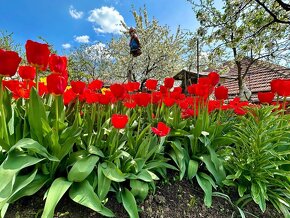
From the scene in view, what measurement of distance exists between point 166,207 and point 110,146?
437 millimetres

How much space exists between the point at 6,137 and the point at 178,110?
1.06 m

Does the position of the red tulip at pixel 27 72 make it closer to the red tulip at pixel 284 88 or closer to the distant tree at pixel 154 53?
the red tulip at pixel 284 88

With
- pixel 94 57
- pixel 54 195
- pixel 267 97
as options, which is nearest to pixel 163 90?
pixel 267 97

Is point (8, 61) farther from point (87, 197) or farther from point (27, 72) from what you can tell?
point (87, 197)

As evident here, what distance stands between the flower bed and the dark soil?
58 mm

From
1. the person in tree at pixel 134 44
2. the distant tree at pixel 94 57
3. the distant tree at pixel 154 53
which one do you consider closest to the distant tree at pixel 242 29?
the person in tree at pixel 134 44

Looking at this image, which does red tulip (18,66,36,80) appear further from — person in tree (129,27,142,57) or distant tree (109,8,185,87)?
distant tree (109,8,185,87)

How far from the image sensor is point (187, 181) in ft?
5.05

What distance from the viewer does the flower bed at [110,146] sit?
3.47 ft

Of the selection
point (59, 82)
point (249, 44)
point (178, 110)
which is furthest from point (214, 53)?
point (59, 82)

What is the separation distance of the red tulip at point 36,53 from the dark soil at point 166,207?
624mm

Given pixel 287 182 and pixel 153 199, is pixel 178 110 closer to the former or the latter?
pixel 153 199

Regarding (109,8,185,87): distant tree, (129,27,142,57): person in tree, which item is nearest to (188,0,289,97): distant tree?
(129,27,142,57): person in tree

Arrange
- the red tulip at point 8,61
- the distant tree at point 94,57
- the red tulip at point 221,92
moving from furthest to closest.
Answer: the distant tree at point 94,57
the red tulip at point 221,92
the red tulip at point 8,61
